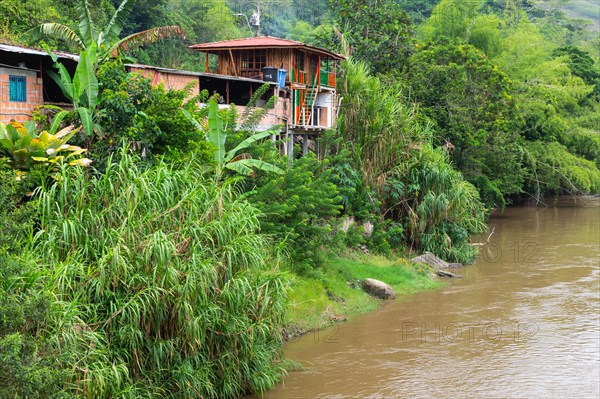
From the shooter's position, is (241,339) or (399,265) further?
(399,265)

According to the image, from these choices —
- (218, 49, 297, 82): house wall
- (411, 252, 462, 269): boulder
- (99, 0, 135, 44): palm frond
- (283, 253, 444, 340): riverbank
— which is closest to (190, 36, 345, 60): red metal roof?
(218, 49, 297, 82): house wall

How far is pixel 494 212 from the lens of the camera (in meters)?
35.3

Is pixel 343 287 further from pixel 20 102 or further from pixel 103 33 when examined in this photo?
pixel 20 102

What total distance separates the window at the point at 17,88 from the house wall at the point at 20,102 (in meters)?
0.06

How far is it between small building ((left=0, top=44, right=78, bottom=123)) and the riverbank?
6.16 meters

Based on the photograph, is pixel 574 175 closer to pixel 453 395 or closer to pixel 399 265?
pixel 399 265

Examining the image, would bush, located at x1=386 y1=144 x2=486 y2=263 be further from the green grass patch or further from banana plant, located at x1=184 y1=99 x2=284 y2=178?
banana plant, located at x1=184 y1=99 x2=284 y2=178

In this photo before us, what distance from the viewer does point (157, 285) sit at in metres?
10.8

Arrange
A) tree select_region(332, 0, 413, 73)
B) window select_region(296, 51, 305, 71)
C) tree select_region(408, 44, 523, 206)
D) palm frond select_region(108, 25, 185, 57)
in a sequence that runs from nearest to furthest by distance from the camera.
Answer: palm frond select_region(108, 25, 185, 57), window select_region(296, 51, 305, 71), tree select_region(408, 44, 523, 206), tree select_region(332, 0, 413, 73)

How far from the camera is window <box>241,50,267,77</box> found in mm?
24875

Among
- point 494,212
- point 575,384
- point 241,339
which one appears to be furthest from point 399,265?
point 494,212

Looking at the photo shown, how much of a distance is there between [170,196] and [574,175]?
26.8 metres

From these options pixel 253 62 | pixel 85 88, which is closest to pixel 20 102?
pixel 85 88

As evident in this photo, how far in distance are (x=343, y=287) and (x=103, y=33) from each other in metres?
8.14
